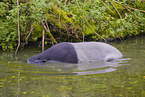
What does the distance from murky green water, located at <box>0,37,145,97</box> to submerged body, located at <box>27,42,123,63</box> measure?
14.5 inches

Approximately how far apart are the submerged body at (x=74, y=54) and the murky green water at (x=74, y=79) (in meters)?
0.37

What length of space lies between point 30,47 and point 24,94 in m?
8.41

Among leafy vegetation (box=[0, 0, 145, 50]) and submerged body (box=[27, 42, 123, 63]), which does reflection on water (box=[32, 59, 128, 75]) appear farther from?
leafy vegetation (box=[0, 0, 145, 50])

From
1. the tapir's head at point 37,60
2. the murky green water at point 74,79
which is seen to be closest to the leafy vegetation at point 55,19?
the tapir's head at point 37,60

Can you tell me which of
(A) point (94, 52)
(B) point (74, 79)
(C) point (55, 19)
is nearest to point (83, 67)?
(A) point (94, 52)

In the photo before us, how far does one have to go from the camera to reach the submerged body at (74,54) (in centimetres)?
911

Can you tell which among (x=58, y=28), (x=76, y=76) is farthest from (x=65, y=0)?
(x=76, y=76)

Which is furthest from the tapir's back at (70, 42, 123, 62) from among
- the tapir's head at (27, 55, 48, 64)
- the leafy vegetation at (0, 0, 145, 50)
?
the leafy vegetation at (0, 0, 145, 50)

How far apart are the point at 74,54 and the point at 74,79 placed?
8.40 ft

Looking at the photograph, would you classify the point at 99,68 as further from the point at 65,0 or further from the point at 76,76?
the point at 65,0

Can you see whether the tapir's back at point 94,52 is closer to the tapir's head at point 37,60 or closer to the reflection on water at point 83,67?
the reflection on water at point 83,67

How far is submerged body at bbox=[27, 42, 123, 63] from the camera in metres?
9.11

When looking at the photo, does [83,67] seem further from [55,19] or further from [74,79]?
[55,19]

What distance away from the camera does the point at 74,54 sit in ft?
A: 29.8
